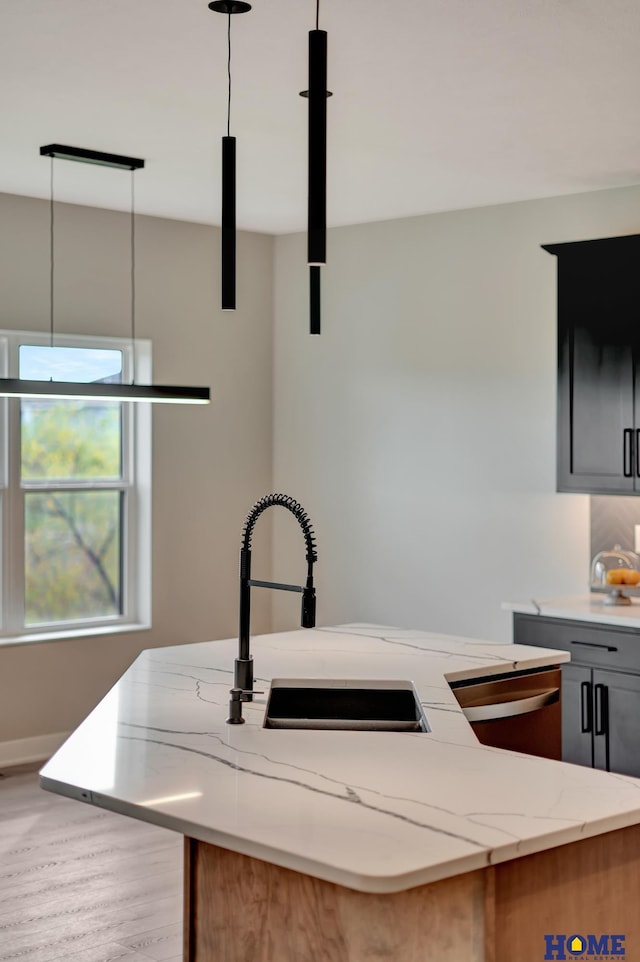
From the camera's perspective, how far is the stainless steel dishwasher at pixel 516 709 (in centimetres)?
325

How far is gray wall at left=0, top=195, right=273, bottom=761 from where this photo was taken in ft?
18.6

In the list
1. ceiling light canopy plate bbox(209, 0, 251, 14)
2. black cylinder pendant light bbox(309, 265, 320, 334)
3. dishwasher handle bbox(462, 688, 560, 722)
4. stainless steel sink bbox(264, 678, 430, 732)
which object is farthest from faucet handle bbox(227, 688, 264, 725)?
ceiling light canopy plate bbox(209, 0, 251, 14)

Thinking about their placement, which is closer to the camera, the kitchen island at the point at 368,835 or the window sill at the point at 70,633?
the kitchen island at the point at 368,835

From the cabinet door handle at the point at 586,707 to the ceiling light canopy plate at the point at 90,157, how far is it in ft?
9.47

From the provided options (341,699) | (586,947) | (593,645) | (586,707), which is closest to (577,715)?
(586,707)

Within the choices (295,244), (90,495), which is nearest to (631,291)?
(295,244)

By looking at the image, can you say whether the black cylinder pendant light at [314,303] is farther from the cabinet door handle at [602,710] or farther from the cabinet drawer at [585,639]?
the cabinet door handle at [602,710]

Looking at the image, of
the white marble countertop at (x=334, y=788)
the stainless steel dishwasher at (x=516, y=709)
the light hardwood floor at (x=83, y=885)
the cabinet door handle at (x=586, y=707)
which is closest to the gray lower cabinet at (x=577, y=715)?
the cabinet door handle at (x=586, y=707)

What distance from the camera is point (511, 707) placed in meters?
3.33

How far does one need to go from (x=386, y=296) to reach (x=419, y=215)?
0.47 meters

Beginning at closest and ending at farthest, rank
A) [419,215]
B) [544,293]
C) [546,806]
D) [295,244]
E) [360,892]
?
[360,892] → [546,806] → [544,293] → [419,215] → [295,244]

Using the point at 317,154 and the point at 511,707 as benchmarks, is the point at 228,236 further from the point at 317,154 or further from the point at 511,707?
the point at 511,707

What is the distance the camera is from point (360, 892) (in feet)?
6.03

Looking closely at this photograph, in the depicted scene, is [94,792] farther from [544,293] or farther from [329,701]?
[544,293]
